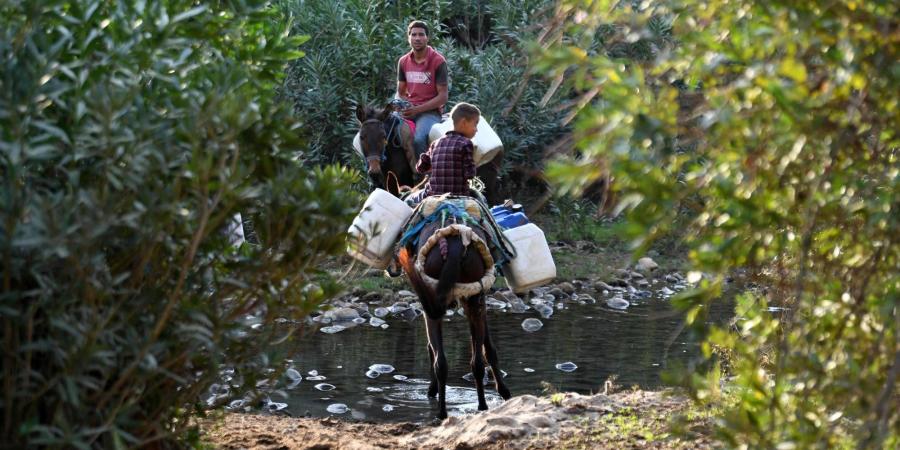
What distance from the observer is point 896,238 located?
3777mm

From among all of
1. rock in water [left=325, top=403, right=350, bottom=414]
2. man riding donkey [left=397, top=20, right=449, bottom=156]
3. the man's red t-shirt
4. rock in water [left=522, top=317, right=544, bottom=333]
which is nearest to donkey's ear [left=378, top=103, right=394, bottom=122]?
man riding donkey [left=397, top=20, right=449, bottom=156]

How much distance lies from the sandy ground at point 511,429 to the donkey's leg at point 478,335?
3.22 ft

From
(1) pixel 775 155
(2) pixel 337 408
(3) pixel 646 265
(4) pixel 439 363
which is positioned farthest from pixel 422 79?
(1) pixel 775 155

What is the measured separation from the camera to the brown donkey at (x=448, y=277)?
28.6ft

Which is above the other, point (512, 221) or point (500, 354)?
point (512, 221)

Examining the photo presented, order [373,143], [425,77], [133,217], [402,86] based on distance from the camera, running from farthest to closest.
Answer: [402,86]
[425,77]
[373,143]
[133,217]

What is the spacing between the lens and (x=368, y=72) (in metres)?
19.7

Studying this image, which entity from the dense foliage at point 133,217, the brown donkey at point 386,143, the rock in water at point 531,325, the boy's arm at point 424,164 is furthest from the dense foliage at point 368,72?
the dense foliage at point 133,217

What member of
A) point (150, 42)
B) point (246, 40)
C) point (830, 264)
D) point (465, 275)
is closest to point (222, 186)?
point (150, 42)

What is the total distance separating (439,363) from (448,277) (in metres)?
0.79

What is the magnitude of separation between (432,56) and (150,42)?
9209 mm

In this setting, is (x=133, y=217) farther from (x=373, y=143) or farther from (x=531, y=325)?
(x=531, y=325)

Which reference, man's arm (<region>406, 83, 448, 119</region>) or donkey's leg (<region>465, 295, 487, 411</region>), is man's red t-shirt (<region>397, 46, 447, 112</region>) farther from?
donkey's leg (<region>465, 295, 487, 411</region>)

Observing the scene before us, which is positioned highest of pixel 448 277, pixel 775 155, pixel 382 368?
pixel 775 155
